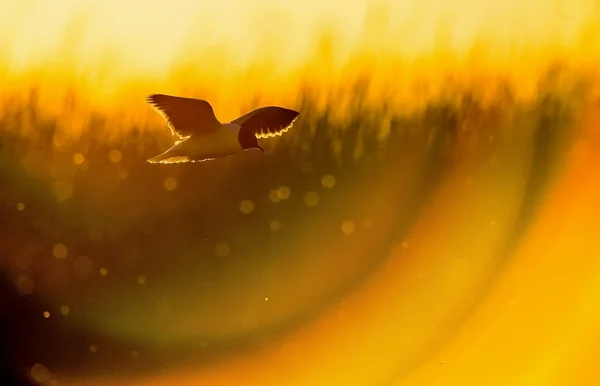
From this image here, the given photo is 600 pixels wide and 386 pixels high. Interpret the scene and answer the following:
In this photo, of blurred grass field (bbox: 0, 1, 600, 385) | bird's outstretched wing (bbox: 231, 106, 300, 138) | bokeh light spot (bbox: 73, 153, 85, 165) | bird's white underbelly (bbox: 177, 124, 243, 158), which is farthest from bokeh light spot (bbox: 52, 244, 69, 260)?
bird's outstretched wing (bbox: 231, 106, 300, 138)

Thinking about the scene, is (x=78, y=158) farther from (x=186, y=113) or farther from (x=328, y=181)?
(x=328, y=181)

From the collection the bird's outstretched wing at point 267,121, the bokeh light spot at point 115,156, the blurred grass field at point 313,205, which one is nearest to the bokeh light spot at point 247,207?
the blurred grass field at point 313,205

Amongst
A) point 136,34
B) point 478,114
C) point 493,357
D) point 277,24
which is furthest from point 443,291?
point 136,34

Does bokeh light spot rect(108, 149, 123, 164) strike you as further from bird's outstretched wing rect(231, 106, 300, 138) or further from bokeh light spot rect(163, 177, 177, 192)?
bird's outstretched wing rect(231, 106, 300, 138)

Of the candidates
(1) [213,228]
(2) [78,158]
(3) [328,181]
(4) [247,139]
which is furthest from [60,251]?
(3) [328,181]

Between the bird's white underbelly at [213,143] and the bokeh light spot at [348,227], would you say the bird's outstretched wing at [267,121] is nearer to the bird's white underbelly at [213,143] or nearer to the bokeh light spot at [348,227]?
the bird's white underbelly at [213,143]

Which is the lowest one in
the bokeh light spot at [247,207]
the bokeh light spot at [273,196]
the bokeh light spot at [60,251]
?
the bokeh light spot at [60,251]
